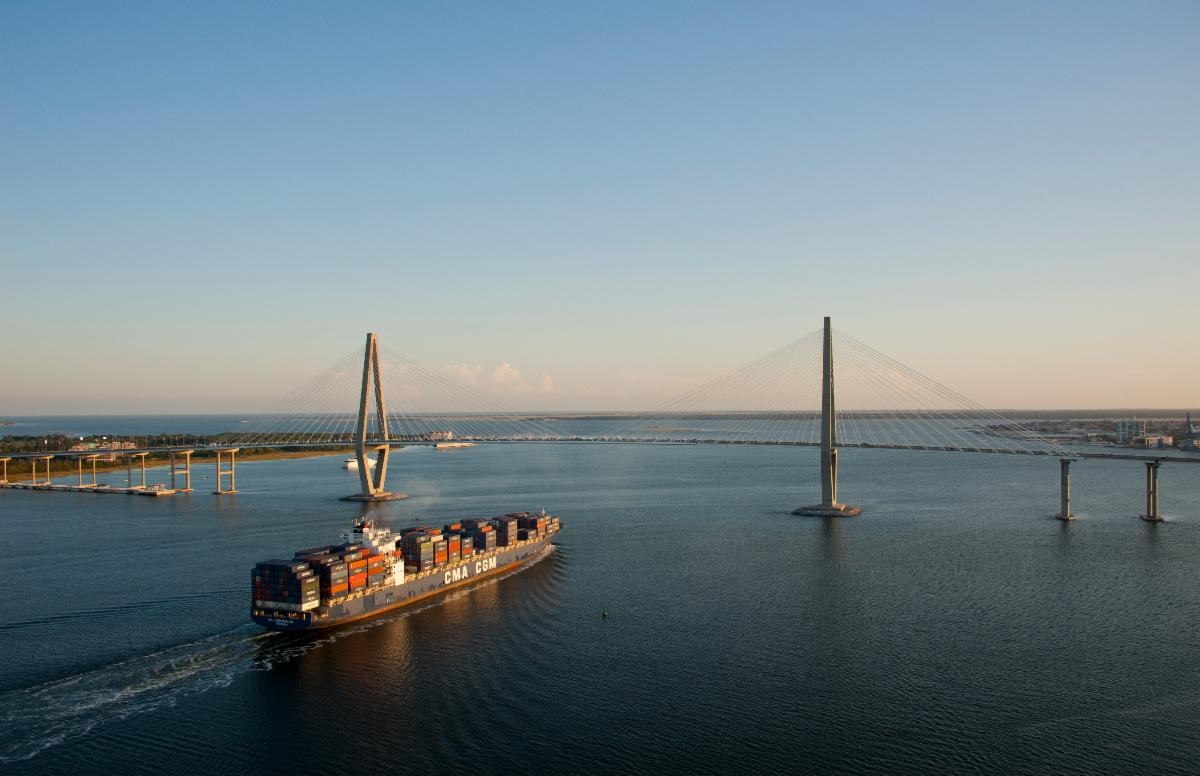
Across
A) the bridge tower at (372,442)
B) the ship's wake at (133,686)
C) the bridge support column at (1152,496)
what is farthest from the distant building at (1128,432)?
the ship's wake at (133,686)

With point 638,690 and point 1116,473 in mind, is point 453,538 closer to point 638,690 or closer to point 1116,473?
point 638,690

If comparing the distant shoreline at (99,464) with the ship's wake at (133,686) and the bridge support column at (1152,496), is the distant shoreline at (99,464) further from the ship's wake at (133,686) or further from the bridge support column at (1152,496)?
the bridge support column at (1152,496)

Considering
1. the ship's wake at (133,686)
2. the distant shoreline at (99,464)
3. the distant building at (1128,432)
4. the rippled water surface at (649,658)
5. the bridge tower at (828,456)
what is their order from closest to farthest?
the rippled water surface at (649,658) < the ship's wake at (133,686) < the bridge tower at (828,456) < the distant shoreline at (99,464) < the distant building at (1128,432)

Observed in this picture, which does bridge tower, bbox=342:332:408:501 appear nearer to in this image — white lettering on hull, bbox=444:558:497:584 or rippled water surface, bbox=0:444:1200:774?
rippled water surface, bbox=0:444:1200:774

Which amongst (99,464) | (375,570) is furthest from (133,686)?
(99,464)

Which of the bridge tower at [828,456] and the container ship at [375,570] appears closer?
the container ship at [375,570]

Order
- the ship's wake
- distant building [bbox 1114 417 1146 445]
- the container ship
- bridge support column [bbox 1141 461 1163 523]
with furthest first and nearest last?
distant building [bbox 1114 417 1146 445] → bridge support column [bbox 1141 461 1163 523] → the container ship → the ship's wake

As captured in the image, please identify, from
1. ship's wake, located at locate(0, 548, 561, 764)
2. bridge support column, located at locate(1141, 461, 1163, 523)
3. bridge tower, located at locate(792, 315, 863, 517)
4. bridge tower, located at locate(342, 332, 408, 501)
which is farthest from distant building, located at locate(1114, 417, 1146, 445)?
ship's wake, located at locate(0, 548, 561, 764)
